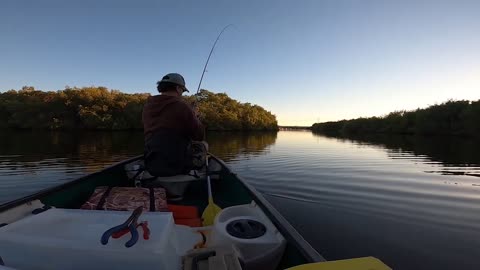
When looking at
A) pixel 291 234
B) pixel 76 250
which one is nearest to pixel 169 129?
pixel 291 234

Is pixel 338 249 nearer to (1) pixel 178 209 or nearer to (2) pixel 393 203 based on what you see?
(1) pixel 178 209

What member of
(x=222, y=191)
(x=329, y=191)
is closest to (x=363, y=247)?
(x=222, y=191)

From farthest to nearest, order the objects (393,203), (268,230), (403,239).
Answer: (393,203)
(403,239)
(268,230)

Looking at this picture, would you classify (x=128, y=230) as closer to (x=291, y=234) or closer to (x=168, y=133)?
(x=291, y=234)

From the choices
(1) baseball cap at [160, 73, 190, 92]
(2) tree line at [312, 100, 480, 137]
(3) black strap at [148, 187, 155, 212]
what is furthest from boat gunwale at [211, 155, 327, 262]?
(2) tree line at [312, 100, 480, 137]

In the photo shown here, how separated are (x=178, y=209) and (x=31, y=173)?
9.21 metres

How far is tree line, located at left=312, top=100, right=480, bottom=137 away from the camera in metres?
48.3

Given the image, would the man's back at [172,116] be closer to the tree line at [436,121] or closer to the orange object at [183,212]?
the orange object at [183,212]

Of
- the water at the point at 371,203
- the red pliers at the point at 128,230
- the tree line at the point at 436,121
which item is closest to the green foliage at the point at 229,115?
the tree line at the point at 436,121

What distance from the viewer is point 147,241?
163 centimetres

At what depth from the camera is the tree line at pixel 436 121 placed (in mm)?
48253

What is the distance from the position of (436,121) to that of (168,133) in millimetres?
63153

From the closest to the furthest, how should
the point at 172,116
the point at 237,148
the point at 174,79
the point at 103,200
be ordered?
the point at 103,200
the point at 172,116
the point at 174,79
the point at 237,148

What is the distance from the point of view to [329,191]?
8398 mm
